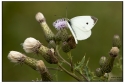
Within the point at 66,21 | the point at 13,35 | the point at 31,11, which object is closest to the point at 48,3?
the point at 31,11

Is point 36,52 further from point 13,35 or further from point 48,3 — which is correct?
point 48,3

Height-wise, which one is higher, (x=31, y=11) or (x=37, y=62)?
(x=31, y=11)

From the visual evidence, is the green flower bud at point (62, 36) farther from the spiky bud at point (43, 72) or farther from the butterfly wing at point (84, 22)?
the spiky bud at point (43, 72)

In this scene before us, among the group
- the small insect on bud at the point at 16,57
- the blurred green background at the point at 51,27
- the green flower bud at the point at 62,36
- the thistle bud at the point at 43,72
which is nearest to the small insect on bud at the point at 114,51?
the green flower bud at the point at 62,36

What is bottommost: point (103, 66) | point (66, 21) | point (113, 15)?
point (103, 66)

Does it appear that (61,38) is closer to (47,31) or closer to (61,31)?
(61,31)

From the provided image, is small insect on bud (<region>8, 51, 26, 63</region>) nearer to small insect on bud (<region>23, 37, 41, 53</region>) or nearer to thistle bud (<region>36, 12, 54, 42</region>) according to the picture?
small insect on bud (<region>23, 37, 41, 53</region>)

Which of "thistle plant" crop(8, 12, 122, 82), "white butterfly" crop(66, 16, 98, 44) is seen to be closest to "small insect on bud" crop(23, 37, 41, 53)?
"thistle plant" crop(8, 12, 122, 82)

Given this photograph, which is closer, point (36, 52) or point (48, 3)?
point (36, 52)
